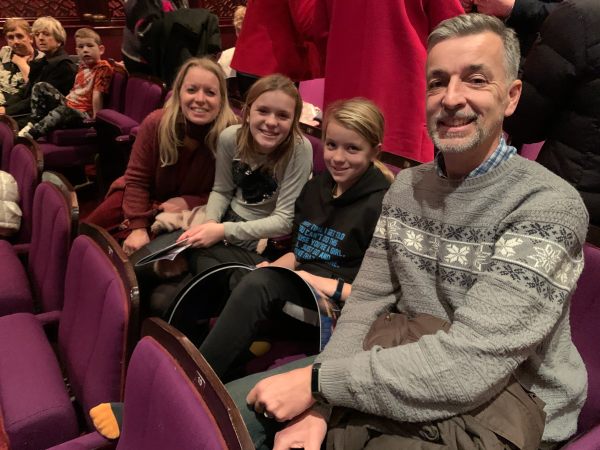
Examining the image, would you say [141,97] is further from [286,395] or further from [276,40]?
[286,395]

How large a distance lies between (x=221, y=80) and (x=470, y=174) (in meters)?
1.41

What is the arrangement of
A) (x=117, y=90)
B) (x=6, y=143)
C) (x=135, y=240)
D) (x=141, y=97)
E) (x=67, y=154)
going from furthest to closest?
1. (x=117, y=90)
2. (x=67, y=154)
3. (x=141, y=97)
4. (x=6, y=143)
5. (x=135, y=240)

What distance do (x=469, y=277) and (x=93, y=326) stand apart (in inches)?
35.8

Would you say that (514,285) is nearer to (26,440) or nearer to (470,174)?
(470,174)

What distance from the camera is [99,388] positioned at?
1.19 metres

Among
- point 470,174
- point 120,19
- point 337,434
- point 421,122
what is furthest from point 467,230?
point 120,19

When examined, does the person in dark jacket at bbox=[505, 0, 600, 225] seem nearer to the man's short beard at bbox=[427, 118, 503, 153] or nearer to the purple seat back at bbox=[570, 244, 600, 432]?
the purple seat back at bbox=[570, 244, 600, 432]

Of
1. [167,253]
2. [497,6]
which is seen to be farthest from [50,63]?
[497,6]

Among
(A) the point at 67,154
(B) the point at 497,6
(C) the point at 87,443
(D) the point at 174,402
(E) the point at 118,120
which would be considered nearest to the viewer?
(D) the point at 174,402

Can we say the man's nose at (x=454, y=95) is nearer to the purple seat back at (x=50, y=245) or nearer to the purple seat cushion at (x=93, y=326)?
the purple seat cushion at (x=93, y=326)

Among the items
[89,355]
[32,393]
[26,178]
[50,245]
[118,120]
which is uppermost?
[118,120]

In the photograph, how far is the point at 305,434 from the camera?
914 mm

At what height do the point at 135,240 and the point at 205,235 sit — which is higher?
the point at 205,235

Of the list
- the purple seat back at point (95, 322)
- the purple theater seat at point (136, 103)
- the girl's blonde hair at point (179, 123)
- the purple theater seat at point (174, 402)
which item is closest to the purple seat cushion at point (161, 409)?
the purple theater seat at point (174, 402)
